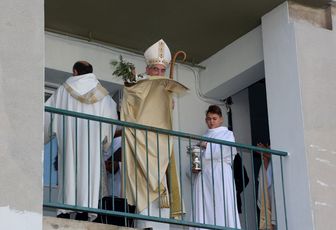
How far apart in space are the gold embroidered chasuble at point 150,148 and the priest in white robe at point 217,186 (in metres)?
0.58

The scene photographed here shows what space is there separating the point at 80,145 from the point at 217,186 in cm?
181

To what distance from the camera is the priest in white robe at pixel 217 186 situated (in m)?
11.6

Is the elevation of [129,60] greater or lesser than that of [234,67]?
greater

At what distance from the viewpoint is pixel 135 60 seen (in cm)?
1334

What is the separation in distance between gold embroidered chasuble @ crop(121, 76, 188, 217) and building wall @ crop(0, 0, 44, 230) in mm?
1798

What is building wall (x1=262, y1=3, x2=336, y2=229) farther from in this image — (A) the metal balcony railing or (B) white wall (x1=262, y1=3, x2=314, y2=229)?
(A) the metal balcony railing

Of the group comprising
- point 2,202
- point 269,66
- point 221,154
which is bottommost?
point 2,202

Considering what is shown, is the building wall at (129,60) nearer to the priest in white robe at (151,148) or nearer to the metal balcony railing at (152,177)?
the metal balcony railing at (152,177)

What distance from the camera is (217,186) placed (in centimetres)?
1174

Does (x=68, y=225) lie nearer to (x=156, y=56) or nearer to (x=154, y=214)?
(x=154, y=214)

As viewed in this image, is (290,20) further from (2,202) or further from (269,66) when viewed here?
(2,202)

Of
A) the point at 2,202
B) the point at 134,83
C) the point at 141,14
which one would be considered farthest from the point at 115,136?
the point at 2,202

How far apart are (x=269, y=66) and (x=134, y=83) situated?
6.41 feet

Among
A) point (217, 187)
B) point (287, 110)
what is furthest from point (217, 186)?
point (287, 110)
